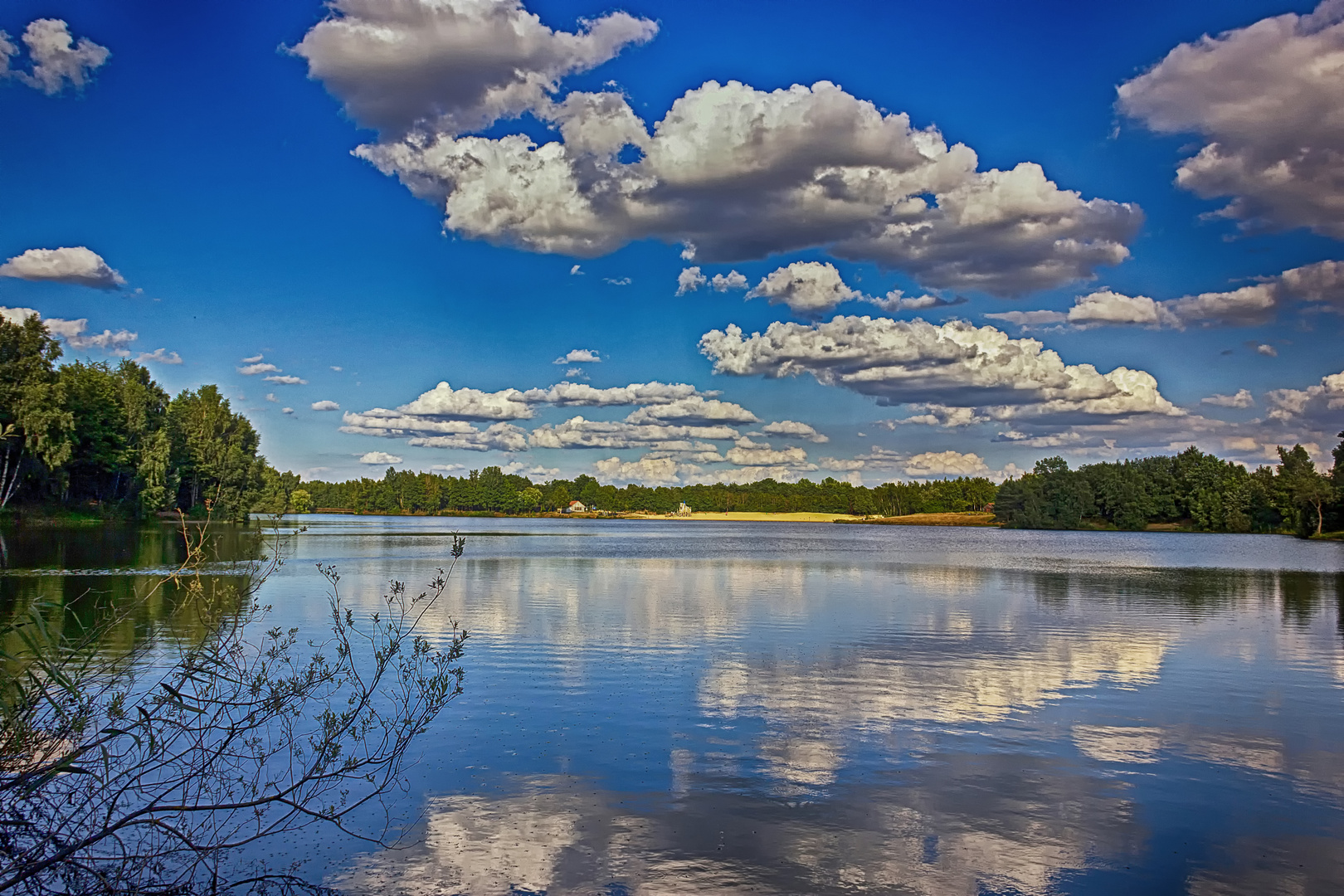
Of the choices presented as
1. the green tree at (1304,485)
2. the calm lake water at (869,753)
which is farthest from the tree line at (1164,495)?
the calm lake water at (869,753)

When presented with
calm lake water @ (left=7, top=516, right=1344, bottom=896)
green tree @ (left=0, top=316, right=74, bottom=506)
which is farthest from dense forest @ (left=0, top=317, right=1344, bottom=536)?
calm lake water @ (left=7, top=516, right=1344, bottom=896)

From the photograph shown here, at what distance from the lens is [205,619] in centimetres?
946

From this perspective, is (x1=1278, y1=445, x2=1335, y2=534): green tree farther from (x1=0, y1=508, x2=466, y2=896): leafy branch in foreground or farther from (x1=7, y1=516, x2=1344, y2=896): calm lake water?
(x1=0, y1=508, x2=466, y2=896): leafy branch in foreground

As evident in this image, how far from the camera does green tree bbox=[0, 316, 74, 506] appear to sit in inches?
2438

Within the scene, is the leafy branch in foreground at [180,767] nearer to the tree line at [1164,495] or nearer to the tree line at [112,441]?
Result: the tree line at [112,441]

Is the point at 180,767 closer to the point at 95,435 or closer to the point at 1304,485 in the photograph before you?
the point at 95,435

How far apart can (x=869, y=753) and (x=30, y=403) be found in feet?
220

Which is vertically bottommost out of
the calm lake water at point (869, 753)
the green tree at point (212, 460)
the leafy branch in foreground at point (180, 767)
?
the calm lake water at point (869, 753)

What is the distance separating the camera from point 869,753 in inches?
484

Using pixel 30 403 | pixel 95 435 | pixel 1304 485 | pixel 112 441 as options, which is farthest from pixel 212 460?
pixel 1304 485

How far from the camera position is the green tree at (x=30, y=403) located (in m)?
61.9

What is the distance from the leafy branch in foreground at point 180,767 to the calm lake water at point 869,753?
0.69 meters

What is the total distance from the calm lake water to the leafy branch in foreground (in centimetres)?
69

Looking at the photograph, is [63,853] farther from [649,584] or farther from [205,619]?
[649,584]
